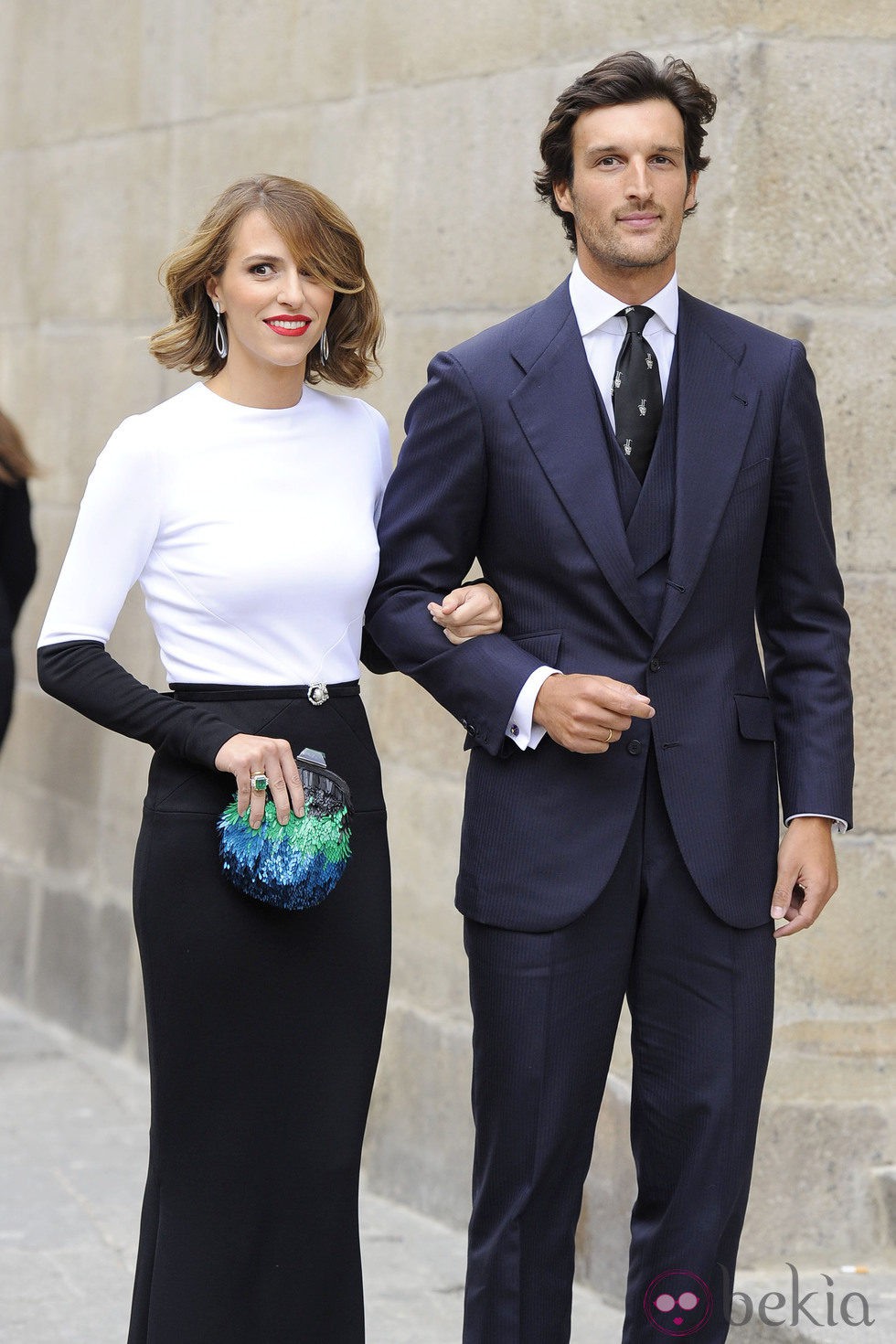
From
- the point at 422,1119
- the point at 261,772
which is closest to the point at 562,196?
the point at 261,772

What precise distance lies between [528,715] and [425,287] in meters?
2.23

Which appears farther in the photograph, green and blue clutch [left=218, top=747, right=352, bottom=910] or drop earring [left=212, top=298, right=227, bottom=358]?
drop earring [left=212, top=298, right=227, bottom=358]

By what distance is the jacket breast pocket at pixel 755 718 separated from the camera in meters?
3.21

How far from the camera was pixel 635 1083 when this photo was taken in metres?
3.27

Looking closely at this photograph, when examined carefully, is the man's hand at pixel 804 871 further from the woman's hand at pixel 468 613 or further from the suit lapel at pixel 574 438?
the woman's hand at pixel 468 613

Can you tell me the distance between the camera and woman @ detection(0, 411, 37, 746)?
5746mm

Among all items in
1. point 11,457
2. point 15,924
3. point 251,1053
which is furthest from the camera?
point 15,924

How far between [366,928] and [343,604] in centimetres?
52

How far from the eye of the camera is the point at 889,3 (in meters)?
4.25

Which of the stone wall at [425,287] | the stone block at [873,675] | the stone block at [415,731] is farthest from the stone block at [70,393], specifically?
the stone block at [873,675]

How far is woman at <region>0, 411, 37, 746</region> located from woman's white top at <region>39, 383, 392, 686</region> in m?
2.61

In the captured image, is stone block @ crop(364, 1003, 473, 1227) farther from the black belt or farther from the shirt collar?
the shirt collar

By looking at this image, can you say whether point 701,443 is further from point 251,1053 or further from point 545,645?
point 251,1053

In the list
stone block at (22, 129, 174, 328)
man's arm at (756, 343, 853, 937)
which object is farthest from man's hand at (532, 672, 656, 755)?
stone block at (22, 129, 174, 328)
